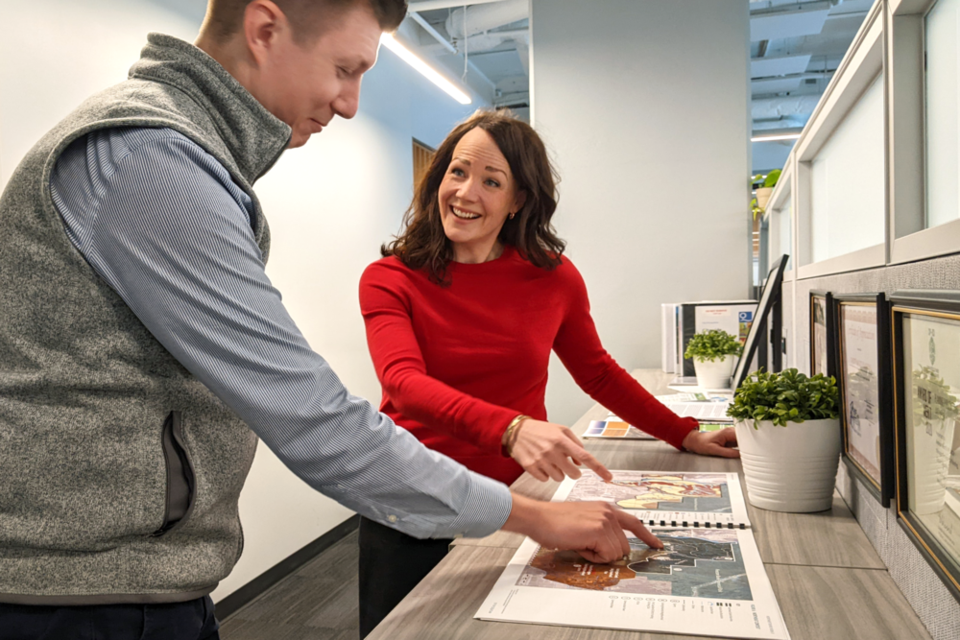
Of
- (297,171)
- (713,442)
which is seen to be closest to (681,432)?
(713,442)

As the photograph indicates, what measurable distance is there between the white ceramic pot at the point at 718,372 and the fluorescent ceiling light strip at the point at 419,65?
1998mm

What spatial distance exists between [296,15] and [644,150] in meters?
2.82

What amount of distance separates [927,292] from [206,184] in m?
0.72

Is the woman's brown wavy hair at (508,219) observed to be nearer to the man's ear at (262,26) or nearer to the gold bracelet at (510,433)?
the gold bracelet at (510,433)

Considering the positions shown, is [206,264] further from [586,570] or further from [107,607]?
[586,570]

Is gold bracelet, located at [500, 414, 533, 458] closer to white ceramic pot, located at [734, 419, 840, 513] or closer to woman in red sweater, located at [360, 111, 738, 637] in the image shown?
woman in red sweater, located at [360, 111, 738, 637]

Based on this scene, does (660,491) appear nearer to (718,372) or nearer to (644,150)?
(718,372)

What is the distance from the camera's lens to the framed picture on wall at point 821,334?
1.25m

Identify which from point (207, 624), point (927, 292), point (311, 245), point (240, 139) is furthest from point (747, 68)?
point (207, 624)

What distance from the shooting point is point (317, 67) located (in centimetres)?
76

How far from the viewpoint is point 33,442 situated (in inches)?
24.0

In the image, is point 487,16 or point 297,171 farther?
point 487,16

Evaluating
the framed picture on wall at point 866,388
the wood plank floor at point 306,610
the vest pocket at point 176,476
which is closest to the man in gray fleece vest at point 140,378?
the vest pocket at point 176,476

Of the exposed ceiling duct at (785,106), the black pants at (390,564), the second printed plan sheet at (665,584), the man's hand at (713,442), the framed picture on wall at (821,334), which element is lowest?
the black pants at (390,564)
